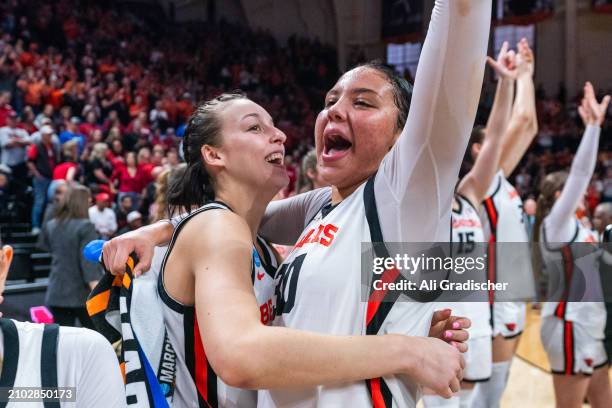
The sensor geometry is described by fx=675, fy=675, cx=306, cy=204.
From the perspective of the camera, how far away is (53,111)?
923cm

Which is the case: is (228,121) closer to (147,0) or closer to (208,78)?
(208,78)

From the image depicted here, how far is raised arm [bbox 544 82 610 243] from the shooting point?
3529 mm

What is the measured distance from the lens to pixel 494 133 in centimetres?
326

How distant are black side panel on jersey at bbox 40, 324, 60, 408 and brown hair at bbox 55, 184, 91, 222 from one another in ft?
11.4

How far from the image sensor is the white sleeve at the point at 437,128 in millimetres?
1090

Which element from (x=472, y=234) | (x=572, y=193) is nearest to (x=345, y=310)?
(x=472, y=234)

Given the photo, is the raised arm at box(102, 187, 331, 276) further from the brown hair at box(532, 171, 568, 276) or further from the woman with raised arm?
the brown hair at box(532, 171, 568, 276)

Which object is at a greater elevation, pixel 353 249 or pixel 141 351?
pixel 353 249

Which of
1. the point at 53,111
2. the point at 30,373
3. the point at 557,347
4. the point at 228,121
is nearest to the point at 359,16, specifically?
the point at 53,111

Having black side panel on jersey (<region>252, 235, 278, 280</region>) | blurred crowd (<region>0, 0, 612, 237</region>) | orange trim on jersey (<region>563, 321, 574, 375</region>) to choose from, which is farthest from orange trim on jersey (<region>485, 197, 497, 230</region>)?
black side panel on jersey (<region>252, 235, 278, 280</region>)

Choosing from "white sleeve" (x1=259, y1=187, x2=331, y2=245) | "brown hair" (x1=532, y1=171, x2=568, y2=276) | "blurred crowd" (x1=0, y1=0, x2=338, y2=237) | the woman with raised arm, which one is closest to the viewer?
"white sleeve" (x1=259, y1=187, x2=331, y2=245)

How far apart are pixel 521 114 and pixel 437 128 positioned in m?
2.64

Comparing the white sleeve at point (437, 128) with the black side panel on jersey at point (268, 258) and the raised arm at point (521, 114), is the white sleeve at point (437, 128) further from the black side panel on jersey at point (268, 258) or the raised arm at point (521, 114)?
the raised arm at point (521, 114)

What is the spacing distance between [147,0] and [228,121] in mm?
15566
